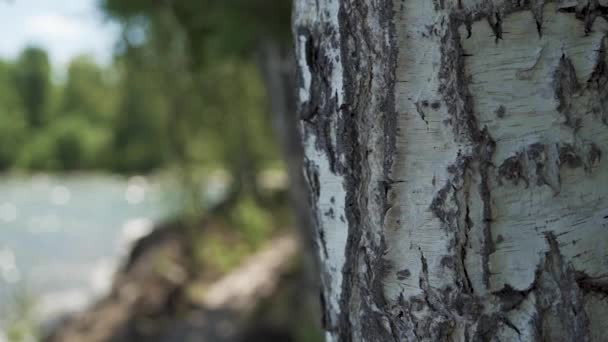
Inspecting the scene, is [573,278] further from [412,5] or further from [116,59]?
[116,59]

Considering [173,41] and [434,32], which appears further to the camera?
[173,41]

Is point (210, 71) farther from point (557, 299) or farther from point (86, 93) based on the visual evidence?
point (86, 93)

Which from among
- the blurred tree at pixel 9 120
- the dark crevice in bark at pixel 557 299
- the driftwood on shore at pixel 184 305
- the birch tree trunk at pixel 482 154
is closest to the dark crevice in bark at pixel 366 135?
the birch tree trunk at pixel 482 154

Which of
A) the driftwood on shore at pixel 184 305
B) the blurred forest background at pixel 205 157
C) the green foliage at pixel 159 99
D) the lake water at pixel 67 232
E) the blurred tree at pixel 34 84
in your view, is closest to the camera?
the green foliage at pixel 159 99

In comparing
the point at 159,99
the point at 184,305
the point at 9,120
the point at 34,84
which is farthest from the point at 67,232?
the point at 34,84

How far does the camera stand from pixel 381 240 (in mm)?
Answer: 728

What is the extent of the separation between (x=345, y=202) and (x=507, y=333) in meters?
0.22

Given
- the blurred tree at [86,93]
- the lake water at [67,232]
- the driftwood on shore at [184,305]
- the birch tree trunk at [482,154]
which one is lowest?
the lake water at [67,232]

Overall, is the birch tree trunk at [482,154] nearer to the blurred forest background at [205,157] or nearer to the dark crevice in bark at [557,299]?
the dark crevice in bark at [557,299]

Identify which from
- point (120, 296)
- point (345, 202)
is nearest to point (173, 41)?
point (120, 296)

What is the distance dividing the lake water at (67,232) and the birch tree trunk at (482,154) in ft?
14.1

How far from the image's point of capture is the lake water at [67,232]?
286 inches

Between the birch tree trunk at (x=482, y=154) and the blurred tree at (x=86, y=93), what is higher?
the birch tree trunk at (x=482, y=154)

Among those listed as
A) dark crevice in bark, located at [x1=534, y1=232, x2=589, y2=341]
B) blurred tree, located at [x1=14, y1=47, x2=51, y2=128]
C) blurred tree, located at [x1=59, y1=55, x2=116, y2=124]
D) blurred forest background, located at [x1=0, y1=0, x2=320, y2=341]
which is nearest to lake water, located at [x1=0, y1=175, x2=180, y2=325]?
blurred forest background, located at [x1=0, y1=0, x2=320, y2=341]
